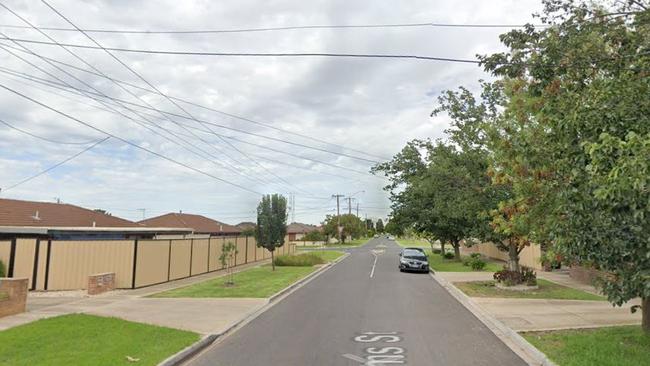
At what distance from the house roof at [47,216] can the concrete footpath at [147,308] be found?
22.8 feet

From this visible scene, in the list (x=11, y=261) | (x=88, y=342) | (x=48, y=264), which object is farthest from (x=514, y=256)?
(x=11, y=261)

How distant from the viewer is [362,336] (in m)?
10.7

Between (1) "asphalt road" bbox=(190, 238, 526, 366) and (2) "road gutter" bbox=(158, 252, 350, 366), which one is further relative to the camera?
(1) "asphalt road" bbox=(190, 238, 526, 366)

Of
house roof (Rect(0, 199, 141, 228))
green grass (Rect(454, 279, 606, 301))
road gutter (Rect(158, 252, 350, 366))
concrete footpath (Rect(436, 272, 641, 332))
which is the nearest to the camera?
road gutter (Rect(158, 252, 350, 366))

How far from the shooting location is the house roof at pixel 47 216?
23578 millimetres

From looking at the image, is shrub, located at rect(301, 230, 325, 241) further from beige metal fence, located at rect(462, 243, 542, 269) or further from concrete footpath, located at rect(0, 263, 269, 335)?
concrete footpath, located at rect(0, 263, 269, 335)

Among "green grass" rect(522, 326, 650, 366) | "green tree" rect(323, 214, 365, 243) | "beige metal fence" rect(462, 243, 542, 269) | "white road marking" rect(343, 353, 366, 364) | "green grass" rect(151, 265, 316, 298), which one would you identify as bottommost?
"white road marking" rect(343, 353, 366, 364)

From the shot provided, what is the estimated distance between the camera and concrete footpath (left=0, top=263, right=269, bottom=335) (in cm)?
1213

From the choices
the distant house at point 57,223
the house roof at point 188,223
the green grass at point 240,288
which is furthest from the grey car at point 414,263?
the house roof at point 188,223

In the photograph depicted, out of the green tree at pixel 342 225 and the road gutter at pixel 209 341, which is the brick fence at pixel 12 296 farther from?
the green tree at pixel 342 225

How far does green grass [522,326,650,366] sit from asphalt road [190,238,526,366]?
0.71m

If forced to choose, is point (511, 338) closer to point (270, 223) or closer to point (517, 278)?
point (517, 278)

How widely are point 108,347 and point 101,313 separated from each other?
15.2 ft

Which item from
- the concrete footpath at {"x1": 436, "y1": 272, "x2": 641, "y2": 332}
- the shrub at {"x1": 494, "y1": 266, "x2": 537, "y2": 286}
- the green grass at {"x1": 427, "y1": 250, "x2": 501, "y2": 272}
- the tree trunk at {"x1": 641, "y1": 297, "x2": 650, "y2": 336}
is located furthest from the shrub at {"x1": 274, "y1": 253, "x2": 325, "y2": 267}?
the tree trunk at {"x1": 641, "y1": 297, "x2": 650, "y2": 336}
